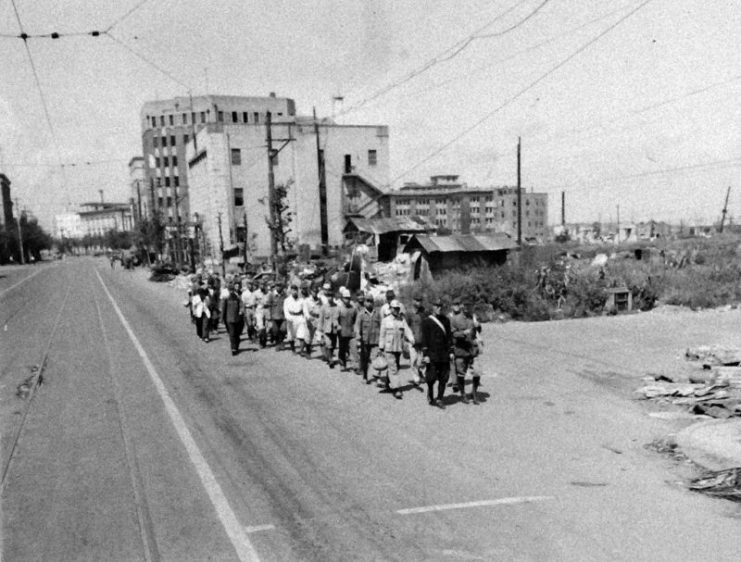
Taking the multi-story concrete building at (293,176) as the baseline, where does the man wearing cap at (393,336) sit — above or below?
below

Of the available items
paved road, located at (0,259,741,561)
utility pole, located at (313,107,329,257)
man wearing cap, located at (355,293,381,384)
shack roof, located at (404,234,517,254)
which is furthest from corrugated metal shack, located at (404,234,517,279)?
utility pole, located at (313,107,329,257)

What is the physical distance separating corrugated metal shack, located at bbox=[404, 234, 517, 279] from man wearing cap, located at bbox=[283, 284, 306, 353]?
1410 centimetres

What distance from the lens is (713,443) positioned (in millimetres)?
7621

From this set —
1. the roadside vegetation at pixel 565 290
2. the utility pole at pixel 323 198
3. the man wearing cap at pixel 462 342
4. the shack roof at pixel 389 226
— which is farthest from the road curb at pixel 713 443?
the utility pole at pixel 323 198

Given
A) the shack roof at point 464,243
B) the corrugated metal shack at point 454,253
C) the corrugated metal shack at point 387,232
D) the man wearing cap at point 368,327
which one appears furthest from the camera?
the corrugated metal shack at point 387,232

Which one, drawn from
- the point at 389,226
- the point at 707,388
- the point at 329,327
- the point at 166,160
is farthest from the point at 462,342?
the point at 166,160

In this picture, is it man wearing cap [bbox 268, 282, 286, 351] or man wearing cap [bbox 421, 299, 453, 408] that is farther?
man wearing cap [bbox 268, 282, 286, 351]

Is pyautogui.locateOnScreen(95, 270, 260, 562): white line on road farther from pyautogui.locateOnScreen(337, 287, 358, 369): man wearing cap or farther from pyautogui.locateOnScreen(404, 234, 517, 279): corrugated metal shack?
pyautogui.locateOnScreen(404, 234, 517, 279): corrugated metal shack

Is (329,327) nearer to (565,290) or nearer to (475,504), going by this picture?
(475,504)

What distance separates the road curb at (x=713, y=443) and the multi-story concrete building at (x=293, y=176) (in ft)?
182

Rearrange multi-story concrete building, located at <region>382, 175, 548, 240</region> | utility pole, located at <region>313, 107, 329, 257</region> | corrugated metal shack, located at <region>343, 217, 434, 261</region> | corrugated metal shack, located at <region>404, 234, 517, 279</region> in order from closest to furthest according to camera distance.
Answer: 1. corrugated metal shack, located at <region>404, 234, 517, 279</region>
2. corrugated metal shack, located at <region>343, 217, 434, 261</region>
3. utility pole, located at <region>313, 107, 329, 257</region>
4. multi-story concrete building, located at <region>382, 175, 548, 240</region>

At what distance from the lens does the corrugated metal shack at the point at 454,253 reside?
2800 centimetres

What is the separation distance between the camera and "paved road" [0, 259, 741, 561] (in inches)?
209

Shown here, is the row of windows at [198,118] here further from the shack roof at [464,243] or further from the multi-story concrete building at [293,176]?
the shack roof at [464,243]
